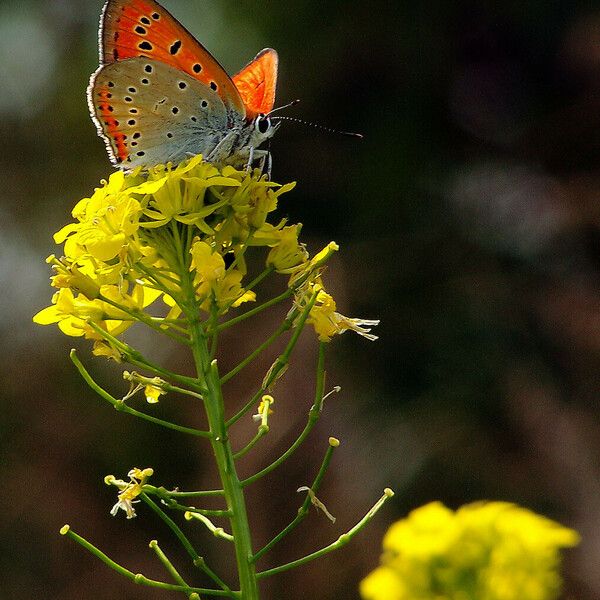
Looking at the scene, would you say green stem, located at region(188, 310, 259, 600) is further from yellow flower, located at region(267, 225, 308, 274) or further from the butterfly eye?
the butterfly eye

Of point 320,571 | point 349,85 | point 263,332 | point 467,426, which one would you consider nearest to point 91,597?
point 320,571

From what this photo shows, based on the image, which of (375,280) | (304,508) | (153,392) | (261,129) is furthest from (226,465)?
→ (375,280)

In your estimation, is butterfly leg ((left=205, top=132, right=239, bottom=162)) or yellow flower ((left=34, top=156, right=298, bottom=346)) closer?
yellow flower ((left=34, top=156, right=298, bottom=346))

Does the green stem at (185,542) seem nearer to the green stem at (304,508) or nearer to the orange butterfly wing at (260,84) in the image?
the green stem at (304,508)

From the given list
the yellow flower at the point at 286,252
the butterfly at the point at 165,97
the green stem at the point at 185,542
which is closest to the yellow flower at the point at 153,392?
the green stem at the point at 185,542

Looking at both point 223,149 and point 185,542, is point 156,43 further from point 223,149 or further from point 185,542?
point 185,542

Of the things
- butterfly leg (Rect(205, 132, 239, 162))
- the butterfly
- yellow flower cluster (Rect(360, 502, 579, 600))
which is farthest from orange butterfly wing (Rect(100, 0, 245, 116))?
yellow flower cluster (Rect(360, 502, 579, 600))

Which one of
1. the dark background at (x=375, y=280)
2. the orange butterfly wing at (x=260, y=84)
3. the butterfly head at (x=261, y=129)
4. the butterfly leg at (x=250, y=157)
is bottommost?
the dark background at (x=375, y=280)

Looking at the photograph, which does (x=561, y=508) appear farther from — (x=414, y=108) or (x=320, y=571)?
(x=414, y=108)

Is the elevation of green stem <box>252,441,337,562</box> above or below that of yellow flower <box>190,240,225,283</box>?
below
